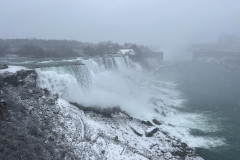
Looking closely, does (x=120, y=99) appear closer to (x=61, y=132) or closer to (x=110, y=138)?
(x=110, y=138)

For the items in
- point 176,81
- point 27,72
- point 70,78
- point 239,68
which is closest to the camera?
point 27,72

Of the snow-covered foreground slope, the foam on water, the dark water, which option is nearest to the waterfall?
the foam on water

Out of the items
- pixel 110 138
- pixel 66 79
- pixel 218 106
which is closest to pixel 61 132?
pixel 110 138

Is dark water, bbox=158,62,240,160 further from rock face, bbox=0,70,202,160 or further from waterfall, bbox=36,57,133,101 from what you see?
waterfall, bbox=36,57,133,101

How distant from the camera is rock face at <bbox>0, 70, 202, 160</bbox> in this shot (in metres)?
15.9

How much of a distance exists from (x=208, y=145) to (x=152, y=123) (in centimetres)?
709

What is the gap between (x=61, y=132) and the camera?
18531 millimetres

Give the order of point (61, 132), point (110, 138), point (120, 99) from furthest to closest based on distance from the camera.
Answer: point (120, 99) < point (110, 138) < point (61, 132)

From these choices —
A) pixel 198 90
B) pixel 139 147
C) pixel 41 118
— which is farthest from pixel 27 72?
pixel 198 90

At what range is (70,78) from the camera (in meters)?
30.2

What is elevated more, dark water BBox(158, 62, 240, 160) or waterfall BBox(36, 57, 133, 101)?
waterfall BBox(36, 57, 133, 101)

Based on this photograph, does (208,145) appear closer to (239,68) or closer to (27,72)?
(27,72)

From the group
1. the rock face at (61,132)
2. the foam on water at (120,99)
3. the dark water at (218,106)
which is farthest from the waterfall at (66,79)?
the dark water at (218,106)

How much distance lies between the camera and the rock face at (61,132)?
15.9 meters
